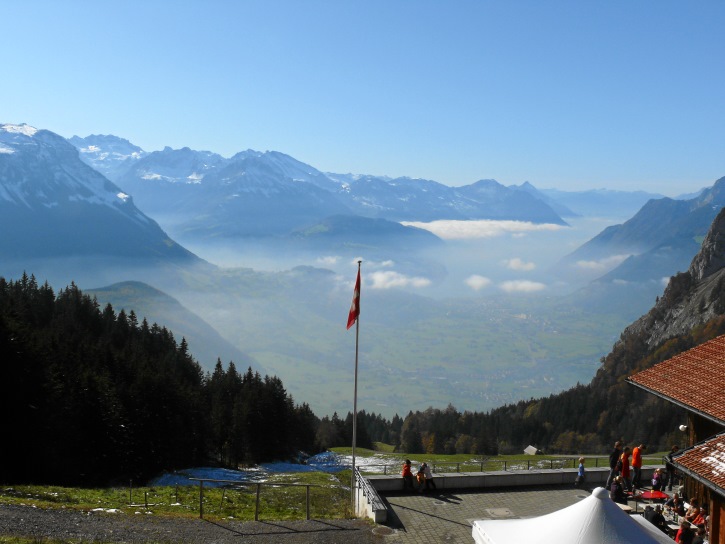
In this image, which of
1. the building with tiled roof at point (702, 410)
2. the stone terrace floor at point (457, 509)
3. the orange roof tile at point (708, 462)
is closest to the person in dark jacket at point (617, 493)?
the stone terrace floor at point (457, 509)

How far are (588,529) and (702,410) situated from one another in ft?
37.3

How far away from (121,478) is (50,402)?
817 cm

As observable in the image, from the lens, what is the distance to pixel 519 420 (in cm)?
17212

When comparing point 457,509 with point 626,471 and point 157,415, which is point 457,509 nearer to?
point 626,471

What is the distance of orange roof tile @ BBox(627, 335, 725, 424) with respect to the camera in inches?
961

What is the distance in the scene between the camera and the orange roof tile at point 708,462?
19375 mm

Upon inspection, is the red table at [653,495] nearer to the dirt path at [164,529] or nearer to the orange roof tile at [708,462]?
the orange roof tile at [708,462]

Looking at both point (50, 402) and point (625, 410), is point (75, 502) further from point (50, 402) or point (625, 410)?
point (625, 410)

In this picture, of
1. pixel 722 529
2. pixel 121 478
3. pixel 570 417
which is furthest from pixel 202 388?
pixel 570 417

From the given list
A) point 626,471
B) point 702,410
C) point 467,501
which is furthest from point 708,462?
point 467,501

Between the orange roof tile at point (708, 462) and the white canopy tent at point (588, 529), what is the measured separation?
4.17 m

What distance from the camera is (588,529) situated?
15.2m

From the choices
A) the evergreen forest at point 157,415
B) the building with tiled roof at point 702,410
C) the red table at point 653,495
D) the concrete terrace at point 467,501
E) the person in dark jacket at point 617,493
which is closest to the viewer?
the building with tiled roof at point 702,410

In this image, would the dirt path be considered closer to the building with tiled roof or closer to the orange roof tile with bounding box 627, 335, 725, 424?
the building with tiled roof
